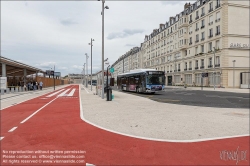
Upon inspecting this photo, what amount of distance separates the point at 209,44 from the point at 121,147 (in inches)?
1729

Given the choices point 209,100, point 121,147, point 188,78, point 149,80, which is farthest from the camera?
point 188,78

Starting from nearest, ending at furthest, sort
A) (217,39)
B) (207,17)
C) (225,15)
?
1. (225,15)
2. (217,39)
3. (207,17)

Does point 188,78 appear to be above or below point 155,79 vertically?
above

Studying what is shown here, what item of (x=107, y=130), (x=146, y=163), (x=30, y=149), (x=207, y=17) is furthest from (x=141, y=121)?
(x=207, y=17)

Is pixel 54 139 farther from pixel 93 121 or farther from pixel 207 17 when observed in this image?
pixel 207 17

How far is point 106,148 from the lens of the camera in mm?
4617

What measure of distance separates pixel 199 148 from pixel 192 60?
47.1 metres

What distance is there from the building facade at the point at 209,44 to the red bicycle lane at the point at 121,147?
33.2m

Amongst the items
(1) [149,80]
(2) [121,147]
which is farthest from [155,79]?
(2) [121,147]

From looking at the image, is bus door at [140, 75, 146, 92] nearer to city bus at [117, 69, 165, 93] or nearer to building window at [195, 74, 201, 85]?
city bus at [117, 69, 165, 93]

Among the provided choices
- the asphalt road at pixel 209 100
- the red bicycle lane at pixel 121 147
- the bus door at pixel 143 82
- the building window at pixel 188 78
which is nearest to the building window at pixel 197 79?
the building window at pixel 188 78

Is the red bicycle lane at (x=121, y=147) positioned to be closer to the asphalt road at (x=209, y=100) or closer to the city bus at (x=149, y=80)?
the asphalt road at (x=209, y=100)

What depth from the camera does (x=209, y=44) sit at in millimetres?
42656

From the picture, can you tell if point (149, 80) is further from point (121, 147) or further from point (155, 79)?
point (121, 147)
